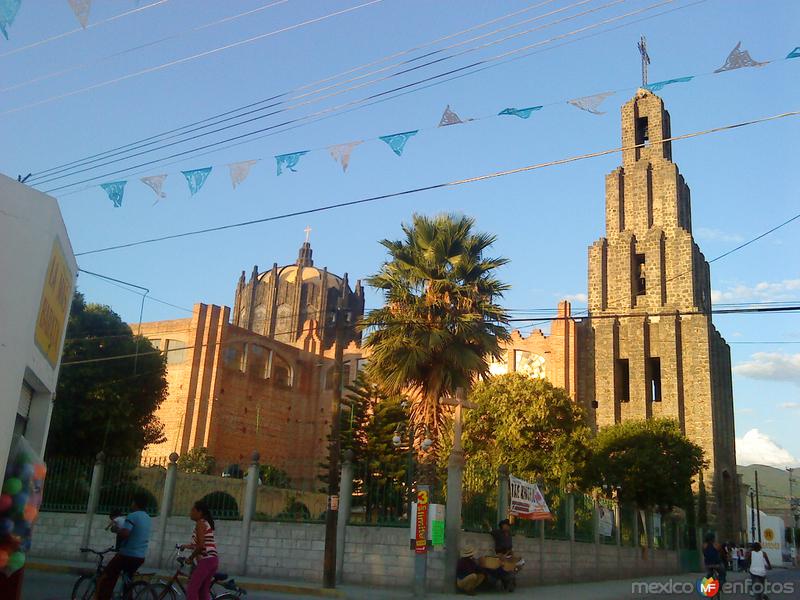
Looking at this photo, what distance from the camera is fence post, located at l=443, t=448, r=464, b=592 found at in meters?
15.5

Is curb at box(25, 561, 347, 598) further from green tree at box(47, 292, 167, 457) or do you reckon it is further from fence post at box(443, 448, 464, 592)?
green tree at box(47, 292, 167, 457)

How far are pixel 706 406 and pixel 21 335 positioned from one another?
4641cm

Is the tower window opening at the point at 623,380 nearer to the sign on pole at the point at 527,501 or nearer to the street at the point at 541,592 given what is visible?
the street at the point at 541,592

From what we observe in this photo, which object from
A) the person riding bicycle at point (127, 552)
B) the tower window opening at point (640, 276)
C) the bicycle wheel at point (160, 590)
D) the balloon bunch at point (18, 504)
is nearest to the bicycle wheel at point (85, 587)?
the person riding bicycle at point (127, 552)

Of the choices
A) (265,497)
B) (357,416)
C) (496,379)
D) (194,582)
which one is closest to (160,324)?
(357,416)

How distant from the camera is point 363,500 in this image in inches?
676

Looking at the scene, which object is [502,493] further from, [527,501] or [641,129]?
[641,129]

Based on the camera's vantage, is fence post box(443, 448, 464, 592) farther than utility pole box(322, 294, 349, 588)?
Yes

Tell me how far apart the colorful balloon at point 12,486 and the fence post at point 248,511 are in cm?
1051

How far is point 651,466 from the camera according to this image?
3850cm

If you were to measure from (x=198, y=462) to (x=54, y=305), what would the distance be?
39769 mm

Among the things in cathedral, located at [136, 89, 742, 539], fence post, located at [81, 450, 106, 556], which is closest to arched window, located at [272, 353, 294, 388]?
cathedral, located at [136, 89, 742, 539]

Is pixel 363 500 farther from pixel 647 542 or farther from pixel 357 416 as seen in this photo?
pixel 357 416

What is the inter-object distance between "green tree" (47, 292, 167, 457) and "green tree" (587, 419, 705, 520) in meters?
20.2
